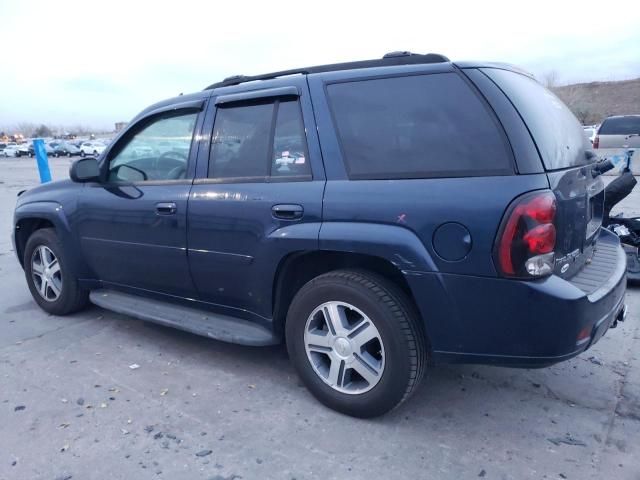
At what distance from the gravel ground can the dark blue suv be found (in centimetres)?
29

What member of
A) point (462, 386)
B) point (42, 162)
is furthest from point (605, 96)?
point (462, 386)

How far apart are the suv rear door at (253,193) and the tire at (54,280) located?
1555 mm

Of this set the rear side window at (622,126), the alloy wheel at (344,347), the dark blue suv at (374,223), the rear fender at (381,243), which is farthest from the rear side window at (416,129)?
the rear side window at (622,126)

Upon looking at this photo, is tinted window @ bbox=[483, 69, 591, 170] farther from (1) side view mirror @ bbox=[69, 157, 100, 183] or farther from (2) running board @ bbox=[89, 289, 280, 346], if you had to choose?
(1) side view mirror @ bbox=[69, 157, 100, 183]

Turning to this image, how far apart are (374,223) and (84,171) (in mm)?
2470

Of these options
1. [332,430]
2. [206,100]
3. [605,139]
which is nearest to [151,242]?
[206,100]

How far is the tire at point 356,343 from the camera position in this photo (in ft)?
8.75

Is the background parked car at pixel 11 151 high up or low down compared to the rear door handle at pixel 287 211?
down

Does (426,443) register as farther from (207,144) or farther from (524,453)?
(207,144)

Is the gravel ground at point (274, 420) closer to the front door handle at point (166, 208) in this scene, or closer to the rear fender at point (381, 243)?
the rear fender at point (381, 243)

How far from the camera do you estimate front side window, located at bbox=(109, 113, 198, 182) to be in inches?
143

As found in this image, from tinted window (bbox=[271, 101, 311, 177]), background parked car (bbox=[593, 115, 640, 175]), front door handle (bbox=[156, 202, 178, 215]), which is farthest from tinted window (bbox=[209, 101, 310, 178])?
background parked car (bbox=[593, 115, 640, 175])

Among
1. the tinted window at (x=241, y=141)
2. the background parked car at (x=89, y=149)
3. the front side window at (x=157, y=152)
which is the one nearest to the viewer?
the tinted window at (x=241, y=141)

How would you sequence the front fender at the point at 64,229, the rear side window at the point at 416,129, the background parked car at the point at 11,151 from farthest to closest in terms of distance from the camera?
the background parked car at the point at 11,151 → the front fender at the point at 64,229 → the rear side window at the point at 416,129
